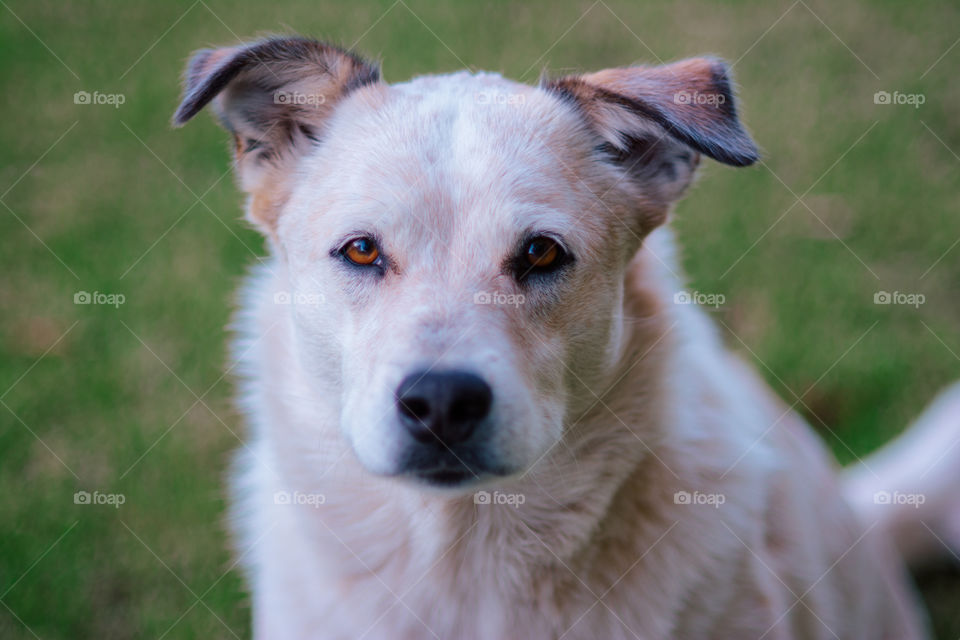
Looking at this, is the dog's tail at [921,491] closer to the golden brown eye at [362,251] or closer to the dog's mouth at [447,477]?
the dog's mouth at [447,477]

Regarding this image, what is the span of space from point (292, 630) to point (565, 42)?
5249mm

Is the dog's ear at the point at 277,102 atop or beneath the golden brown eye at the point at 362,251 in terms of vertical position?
atop

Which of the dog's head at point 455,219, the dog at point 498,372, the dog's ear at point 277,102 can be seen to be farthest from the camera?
the dog's ear at point 277,102

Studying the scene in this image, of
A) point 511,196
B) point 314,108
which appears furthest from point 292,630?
point 314,108

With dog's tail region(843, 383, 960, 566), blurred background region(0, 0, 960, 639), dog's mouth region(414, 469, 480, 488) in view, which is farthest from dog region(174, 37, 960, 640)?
blurred background region(0, 0, 960, 639)

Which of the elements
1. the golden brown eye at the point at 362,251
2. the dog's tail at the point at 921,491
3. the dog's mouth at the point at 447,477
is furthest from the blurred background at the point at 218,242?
the dog's mouth at the point at 447,477

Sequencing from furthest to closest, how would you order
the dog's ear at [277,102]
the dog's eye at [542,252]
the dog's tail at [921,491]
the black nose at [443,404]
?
the dog's tail at [921,491] → the dog's ear at [277,102] → the dog's eye at [542,252] → the black nose at [443,404]

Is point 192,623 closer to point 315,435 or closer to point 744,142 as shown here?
point 315,435

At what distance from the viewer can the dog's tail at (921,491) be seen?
11.8 ft

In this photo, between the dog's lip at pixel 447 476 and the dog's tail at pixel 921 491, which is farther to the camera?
the dog's tail at pixel 921 491

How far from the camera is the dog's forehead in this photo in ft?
7.82

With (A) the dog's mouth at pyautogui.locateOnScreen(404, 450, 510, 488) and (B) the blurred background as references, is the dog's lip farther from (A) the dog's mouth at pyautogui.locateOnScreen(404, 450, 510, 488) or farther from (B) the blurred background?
(B) the blurred background

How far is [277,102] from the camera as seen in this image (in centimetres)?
278

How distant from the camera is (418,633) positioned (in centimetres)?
254
